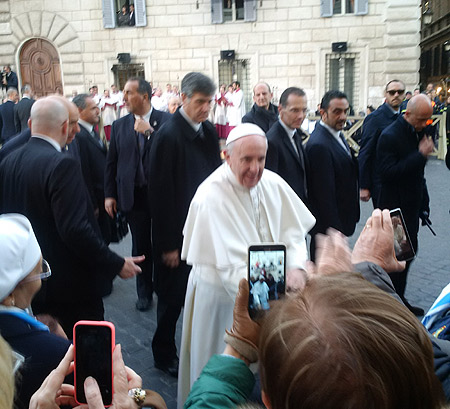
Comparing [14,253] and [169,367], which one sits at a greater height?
[14,253]

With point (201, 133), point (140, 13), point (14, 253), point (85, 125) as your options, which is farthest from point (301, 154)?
point (140, 13)

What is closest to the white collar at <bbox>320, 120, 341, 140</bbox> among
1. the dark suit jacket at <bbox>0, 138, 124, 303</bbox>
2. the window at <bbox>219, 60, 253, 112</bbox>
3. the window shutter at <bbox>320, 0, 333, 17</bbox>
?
the dark suit jacket at <bbox>0, 138, 124, 303</bbox>

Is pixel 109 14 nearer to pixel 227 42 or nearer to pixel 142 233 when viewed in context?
pixel 227 42

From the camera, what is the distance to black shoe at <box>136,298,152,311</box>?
174 inches

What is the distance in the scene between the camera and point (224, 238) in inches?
96.7

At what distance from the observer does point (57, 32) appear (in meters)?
20.0

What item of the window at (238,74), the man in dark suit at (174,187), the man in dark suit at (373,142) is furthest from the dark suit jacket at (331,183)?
the window at (238,74)

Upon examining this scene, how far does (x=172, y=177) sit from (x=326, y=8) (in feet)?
58.1

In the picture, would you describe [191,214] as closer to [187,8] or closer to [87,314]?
[87,314]

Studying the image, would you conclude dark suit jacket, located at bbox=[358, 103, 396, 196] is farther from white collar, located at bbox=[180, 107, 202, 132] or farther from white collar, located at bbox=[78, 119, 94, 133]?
white collar, located at bbox=[78, 119, 94, 133]

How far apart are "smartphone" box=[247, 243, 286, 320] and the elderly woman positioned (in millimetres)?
672

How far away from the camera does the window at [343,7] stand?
1833 cm

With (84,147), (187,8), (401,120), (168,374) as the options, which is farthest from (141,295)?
(187,8)

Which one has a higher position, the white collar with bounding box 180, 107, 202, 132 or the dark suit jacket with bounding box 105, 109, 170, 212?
the white collar with bounding box 180, 107, 202, 132
